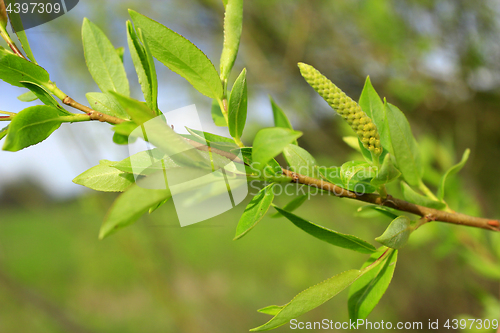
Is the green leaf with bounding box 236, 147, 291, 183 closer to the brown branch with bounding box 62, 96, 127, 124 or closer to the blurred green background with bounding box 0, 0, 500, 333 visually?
the brown branch with bounding box 62, 96, 127, 124

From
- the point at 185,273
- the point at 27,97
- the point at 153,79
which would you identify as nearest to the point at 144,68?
the point at 153,79

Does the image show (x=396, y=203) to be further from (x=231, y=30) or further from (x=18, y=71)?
(x=18, y=71)

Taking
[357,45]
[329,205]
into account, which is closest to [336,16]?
[357,45]

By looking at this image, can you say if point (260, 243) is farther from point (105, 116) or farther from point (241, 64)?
point (105, 116)

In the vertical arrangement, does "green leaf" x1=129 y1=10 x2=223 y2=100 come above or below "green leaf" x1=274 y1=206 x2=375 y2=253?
above

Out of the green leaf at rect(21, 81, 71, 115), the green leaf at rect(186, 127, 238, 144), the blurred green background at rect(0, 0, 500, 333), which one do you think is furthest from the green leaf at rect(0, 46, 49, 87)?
the blurred green background at rect(0, 0, 500, 333)

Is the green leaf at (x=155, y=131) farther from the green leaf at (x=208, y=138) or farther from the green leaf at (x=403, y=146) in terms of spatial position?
the green leaf at (x=403, y=146)

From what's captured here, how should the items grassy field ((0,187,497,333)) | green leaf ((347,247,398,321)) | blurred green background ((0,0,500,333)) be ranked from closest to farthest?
green leaf ((347,247,398,321)) → blurred green background ((0,0,500,333)) → grassy field ((0,187,497,333))

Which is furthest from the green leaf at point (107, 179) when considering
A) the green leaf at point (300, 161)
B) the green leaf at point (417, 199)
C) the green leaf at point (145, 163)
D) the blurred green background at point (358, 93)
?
the blurred green background at point (358, 93)
